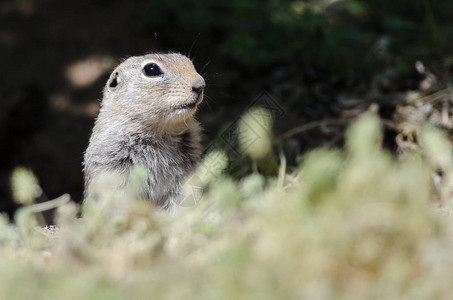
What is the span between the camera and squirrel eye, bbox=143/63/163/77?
13.8 feet

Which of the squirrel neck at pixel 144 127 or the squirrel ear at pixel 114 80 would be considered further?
the squirrel ear at pixel 114 80

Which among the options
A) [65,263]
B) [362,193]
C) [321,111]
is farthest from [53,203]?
[321,111]

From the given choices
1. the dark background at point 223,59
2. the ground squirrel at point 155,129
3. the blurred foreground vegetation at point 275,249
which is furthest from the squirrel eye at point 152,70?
the blurred foreground vegetation at point 275,249

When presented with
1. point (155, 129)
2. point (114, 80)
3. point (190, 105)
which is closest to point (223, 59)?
point (114, 80)

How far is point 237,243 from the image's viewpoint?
83.4 inches

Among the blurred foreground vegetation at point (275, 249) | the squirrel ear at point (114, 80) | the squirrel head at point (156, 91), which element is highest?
the squirrel ear at point (114, 80)

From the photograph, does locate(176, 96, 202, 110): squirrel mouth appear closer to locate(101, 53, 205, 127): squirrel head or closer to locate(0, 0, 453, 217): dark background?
locate(101, 53, 205, 127): squirrel head

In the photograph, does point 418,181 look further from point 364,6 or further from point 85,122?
point 85,122

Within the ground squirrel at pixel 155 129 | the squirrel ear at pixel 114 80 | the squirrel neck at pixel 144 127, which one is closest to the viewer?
the ground squirrel at pixel 155 129

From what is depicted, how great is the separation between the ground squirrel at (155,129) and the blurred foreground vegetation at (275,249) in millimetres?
1562

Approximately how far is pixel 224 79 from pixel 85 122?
1.58 m

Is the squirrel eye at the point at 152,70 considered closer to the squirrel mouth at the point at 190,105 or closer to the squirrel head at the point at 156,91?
the squirrel head at the point at 156,91

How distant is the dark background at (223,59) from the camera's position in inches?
231

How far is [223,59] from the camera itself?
7.14 m
